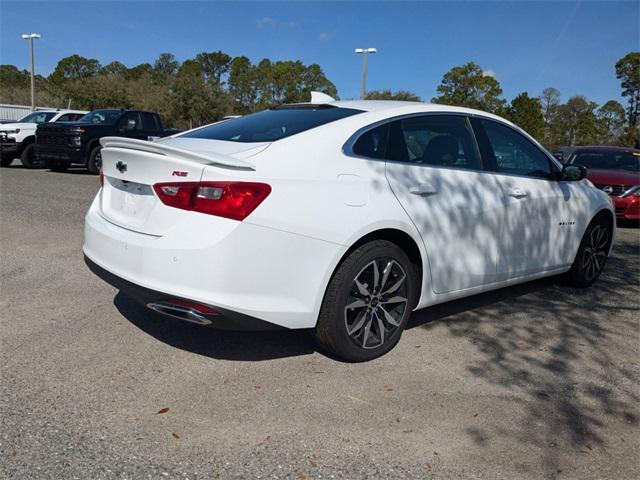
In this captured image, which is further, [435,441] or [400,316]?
[400,316]

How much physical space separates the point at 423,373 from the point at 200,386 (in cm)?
133

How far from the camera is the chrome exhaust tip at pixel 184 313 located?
2967 mm

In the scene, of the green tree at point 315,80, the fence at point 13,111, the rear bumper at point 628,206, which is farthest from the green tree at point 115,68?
the rear bumper at point 628,206

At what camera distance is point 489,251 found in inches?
166

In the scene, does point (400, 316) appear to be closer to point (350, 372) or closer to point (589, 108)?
point (350, 372)

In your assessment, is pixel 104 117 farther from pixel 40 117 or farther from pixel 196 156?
pixel 196 156

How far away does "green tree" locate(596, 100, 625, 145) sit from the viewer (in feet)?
185

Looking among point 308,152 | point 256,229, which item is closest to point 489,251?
point 308,152

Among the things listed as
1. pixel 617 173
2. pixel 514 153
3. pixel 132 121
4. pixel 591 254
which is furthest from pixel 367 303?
pixel 132 121

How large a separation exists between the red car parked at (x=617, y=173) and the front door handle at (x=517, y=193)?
257 inches

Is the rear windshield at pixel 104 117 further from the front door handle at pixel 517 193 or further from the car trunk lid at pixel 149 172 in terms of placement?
the front door handle at pixel 517 193

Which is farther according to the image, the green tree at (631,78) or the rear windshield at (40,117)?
the green tree at (631,78)

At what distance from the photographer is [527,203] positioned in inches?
178

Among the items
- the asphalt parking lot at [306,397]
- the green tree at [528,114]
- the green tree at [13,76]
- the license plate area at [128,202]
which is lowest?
the asphalt parking lot at [306,397]
